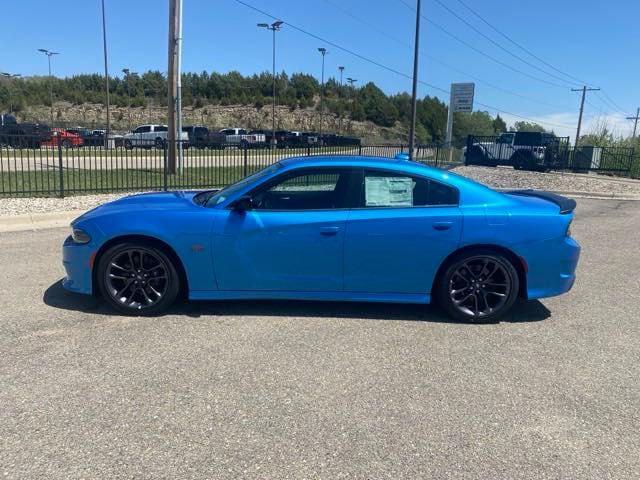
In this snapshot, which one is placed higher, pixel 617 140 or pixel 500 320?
pixel 617 140

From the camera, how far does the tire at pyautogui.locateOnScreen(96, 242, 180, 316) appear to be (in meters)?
4.42

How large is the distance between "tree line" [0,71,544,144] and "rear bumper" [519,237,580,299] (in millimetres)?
89325

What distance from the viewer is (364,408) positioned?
3111 mm

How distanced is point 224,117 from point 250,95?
1317 cm

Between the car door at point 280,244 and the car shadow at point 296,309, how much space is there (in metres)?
0.33

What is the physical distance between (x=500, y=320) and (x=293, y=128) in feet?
316

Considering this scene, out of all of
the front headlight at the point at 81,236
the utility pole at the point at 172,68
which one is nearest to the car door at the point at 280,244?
the front headlight at the point at 81,236

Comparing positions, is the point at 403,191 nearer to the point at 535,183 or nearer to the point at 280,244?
the point at 280,244

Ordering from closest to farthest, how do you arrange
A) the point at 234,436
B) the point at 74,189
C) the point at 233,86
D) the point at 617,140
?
the point at 234,436 → the point at 74,189 → the point at 617,140 → the point at 233,86

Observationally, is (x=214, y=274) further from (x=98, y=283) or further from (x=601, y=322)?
(x=601, y=322)

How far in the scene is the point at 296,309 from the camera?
4.79m

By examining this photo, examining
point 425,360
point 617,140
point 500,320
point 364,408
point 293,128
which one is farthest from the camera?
point 293,128

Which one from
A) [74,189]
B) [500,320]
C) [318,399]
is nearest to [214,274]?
[318,399]

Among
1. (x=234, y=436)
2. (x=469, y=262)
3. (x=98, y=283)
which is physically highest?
(x=469, y=262)
